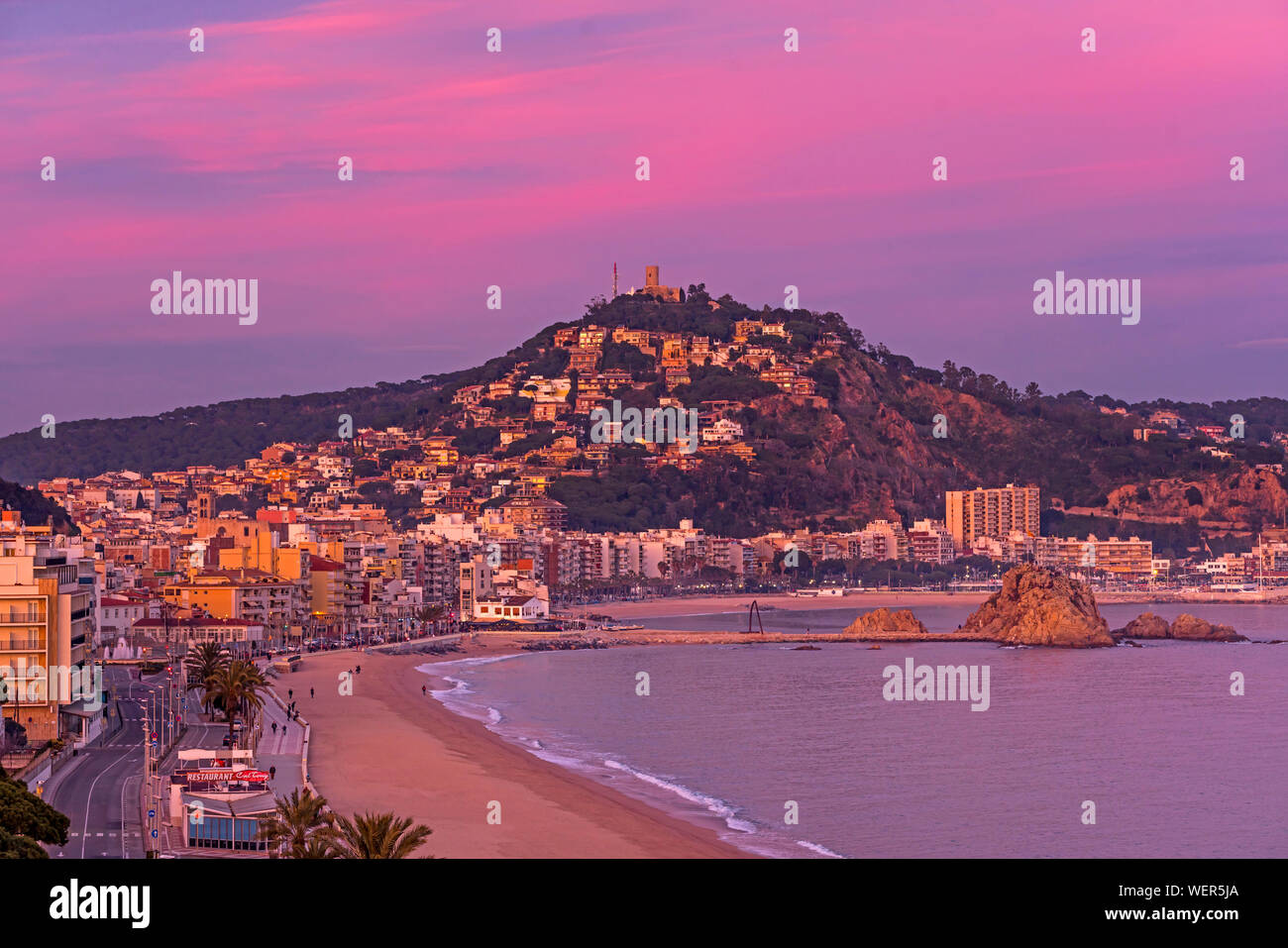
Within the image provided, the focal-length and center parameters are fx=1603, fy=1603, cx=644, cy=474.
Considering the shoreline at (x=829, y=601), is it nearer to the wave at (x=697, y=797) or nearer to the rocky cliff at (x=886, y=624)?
the rocky cliff at (x=886, y=624)

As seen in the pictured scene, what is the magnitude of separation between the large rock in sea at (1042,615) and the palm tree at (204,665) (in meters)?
60.2

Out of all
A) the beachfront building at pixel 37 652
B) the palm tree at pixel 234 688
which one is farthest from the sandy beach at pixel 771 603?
the beachfront building at pixel 37 652

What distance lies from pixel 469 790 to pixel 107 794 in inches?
371

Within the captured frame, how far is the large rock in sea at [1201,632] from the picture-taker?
109 m

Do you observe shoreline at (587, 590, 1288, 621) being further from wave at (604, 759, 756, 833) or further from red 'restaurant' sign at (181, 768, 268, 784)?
red 'restaurant' sign at (181, 768, 268, 784)

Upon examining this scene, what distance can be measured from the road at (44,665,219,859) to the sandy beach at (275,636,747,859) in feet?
13.9

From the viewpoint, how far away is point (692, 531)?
651 ft

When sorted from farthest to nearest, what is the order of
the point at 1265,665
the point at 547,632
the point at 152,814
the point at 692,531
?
the point at 692,531 < the point at 547,632 < the point at 1265,665 < the point at 152,814

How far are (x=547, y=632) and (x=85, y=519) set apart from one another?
7125cm

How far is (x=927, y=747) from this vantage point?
5053 cm

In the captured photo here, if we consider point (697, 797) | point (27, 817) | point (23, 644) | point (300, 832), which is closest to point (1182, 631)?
point (697, 797)
